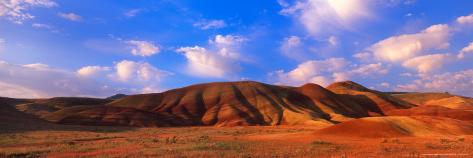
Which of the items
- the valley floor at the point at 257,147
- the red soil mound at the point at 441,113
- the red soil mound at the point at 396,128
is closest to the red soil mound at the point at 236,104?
Result: the red soil mound at the point at 441,113

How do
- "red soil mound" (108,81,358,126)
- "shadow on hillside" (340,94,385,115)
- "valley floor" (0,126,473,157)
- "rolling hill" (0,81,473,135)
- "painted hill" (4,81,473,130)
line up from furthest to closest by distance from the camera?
"shadow on hillside" (340,94,385,115), "red soil mound" (108,81,358,126), "painted hill" (4,81,473,130), "rolling hill" (0,81,473,135), "valley floor" (0,126,473,157)

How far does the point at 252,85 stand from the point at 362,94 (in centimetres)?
4414

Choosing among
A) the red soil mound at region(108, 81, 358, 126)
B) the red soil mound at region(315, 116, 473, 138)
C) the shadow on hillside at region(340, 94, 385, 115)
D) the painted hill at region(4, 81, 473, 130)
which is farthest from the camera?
the shadow on hillside at region(340, 94, 385, 115)

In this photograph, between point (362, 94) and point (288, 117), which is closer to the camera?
point (288, 117)

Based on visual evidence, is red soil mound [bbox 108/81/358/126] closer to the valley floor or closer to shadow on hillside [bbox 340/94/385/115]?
shadow on hillside [bbox 340/94/385/115]

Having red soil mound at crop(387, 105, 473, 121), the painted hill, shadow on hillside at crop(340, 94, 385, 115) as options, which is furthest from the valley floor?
shadow on hillside at crop(340, 94, 385, 115)

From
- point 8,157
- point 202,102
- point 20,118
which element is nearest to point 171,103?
point 202,102

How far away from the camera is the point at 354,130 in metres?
51.5

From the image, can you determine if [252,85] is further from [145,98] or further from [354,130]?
[354,130]

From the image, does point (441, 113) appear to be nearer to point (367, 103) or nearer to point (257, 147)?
point (367, 103)

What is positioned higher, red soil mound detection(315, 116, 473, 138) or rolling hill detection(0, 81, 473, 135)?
rolling hill detection(0, 81, 473, 135)

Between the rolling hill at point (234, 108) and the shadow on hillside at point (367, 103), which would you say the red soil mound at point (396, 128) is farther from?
the shadow on hillside at point (367, 103)

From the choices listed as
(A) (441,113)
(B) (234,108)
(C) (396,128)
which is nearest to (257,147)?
(C) (396,128)

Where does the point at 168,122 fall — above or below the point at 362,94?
below
